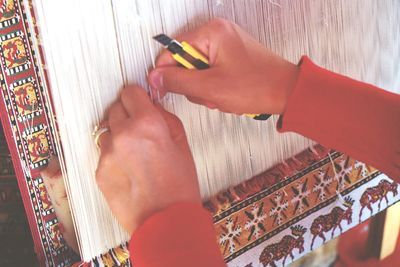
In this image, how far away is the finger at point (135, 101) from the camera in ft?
2.20

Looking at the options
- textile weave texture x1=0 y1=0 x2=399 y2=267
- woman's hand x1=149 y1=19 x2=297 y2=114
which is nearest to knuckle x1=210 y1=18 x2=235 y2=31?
woman's hand x1=149 y1=19 x2=297 y2=114

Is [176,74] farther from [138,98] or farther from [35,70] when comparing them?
[35,70]

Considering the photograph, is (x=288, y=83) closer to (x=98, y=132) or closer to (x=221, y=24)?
(x=221, y=24)

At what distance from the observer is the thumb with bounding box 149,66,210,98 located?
69 cm

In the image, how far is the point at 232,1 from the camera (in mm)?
746

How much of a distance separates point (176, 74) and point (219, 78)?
52 millimetres

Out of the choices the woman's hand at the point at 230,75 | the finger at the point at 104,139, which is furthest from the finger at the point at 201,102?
the finger at the point at 104,139

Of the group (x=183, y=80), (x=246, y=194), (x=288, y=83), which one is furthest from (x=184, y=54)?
(x=246, y=194)

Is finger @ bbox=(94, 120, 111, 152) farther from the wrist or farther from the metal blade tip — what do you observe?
the wrist

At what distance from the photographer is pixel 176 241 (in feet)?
2.04

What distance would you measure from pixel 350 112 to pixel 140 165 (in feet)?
0.87

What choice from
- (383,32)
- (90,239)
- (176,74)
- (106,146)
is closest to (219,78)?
(176,74)

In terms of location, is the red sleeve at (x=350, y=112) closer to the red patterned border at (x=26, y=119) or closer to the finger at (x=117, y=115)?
the finger at (x=117, y=115)


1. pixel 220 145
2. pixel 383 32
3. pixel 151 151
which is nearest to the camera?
pixel 151 151
